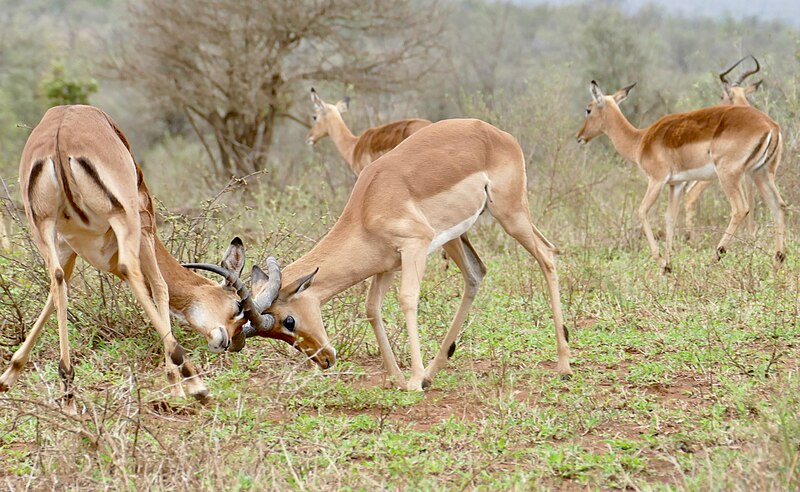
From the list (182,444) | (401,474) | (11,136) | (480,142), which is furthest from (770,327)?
(11,136)

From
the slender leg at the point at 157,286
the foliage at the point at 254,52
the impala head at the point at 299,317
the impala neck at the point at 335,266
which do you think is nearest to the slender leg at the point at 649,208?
the impala neck at the point at 335,266

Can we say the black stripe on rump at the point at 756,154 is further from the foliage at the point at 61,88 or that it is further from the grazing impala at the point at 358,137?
the foliage at the point at 61,88

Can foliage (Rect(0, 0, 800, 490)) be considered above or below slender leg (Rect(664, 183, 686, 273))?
above

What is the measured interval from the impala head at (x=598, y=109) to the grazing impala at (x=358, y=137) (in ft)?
5.68

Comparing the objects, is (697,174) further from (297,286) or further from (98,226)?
(98,226)

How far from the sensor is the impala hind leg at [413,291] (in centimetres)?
507

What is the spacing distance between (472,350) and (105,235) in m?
2.30

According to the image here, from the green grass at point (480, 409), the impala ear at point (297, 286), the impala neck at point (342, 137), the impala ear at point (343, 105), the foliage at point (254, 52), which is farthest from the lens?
the foliage at point (254, 52)

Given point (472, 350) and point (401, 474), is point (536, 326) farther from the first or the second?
point (401, 474)

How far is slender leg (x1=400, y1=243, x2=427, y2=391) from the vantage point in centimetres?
507

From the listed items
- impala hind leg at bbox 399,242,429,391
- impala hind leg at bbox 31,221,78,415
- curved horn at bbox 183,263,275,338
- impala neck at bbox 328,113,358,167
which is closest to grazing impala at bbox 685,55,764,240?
impala neck at bbox 328,113,358,167

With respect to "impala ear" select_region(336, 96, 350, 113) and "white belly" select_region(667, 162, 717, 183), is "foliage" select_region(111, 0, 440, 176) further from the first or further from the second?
"white belly" select_region(667, 162, 717, 183)

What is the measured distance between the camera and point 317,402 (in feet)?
15.7

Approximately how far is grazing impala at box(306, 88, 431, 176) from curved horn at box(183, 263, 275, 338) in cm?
422
